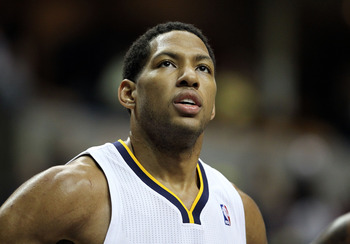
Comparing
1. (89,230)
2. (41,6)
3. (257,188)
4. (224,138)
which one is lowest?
(257,188)

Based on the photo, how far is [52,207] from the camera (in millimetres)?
2488

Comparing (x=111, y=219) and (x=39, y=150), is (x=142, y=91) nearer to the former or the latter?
(x=111, y=219)

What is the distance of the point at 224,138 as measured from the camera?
8.97 metres

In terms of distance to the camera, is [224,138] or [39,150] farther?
[224,138]

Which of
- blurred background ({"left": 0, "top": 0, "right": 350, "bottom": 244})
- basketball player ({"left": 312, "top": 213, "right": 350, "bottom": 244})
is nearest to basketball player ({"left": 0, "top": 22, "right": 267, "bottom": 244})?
basketball player ({"left": 312, "top": 213, "right": 350, "bottom": 244})

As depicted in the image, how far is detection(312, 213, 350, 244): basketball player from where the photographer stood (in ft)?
11.3

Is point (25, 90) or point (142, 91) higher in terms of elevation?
point (142, 91)

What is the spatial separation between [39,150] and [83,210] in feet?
15.8

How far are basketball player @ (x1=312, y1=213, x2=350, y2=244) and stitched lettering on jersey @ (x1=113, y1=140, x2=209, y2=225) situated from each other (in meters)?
0.95

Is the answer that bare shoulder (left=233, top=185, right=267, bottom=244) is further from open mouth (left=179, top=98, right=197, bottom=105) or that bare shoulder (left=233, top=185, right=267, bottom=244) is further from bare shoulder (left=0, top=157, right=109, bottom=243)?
bare shoulder (left=0, top=157, right=109, bottom=243)

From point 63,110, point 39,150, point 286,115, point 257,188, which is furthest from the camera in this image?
point 286,115

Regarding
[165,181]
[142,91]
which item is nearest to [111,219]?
[165,181]

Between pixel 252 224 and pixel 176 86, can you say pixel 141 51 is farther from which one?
pixel 252 224

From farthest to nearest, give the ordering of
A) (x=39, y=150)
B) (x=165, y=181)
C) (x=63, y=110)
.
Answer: (x=63, y=110)
(x=39, y=150)
(x=165, y=181)
